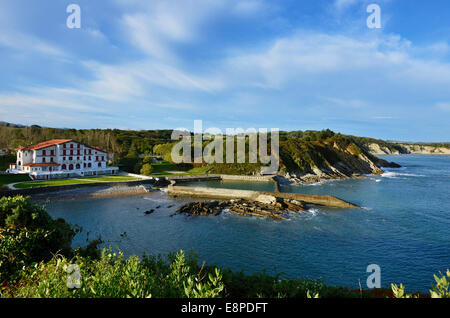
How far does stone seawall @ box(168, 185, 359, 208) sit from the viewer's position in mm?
41544

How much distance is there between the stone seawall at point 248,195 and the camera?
41.5m

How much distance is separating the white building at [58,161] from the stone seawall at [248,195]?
26295mm

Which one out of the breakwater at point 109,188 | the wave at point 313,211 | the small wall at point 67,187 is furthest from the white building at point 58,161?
the wave at point 313,211

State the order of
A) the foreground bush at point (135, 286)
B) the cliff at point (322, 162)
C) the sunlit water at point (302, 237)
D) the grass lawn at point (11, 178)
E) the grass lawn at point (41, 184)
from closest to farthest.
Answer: the foreground bush at point (135, 286) → the sunlit water at point (302, 237) → the grass lawn at point (41, 184) → the grass lawn at point (11, 178) → the cliff at point (322, 162)

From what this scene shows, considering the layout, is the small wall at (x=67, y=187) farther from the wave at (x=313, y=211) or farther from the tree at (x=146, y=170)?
the wave at (x=313, y=211)

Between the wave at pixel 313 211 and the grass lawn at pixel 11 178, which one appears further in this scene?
the grass lawn at pixel 11 178

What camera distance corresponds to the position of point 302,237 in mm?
26953

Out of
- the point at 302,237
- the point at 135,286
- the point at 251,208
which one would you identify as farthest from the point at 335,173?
the point at 135,286

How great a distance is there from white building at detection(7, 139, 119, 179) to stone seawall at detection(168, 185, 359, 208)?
2630cm

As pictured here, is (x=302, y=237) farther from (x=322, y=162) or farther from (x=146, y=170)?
(x=322, y=162)
